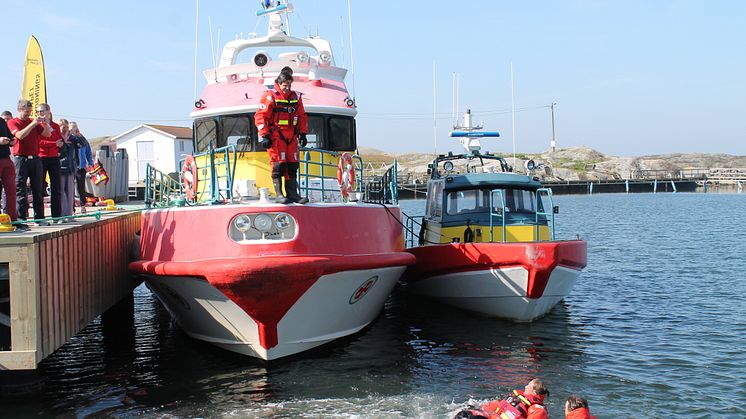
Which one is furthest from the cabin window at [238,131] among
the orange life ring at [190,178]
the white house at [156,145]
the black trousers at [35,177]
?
the white house at [156,145]

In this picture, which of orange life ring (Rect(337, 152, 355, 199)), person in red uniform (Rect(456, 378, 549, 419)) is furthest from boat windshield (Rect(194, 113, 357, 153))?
person in red uniform (Rect(456, 378, 549, 419))

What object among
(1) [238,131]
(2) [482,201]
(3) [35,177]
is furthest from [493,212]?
(3) [35,177]

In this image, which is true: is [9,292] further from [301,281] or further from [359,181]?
[359,181]

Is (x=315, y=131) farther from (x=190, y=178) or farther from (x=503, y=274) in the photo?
(x=503, y=274)

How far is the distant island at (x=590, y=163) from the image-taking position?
301ft

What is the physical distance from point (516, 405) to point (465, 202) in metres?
7.70

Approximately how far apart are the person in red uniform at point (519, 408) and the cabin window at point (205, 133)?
6.67 metres

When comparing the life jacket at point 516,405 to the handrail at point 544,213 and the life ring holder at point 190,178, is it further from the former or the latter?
the handrail at point 544,213

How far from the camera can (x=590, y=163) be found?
10544 centimetres

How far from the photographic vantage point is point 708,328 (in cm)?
1330

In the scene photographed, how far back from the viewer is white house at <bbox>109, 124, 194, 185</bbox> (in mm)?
37531

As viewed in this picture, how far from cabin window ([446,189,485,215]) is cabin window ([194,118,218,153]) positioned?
5.10 m

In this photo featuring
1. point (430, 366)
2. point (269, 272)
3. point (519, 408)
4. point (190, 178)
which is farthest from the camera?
point (430, 366)

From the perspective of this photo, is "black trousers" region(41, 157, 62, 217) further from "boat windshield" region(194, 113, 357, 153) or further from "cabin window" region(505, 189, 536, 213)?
"cabin window" region(505, 189, 536, 213)
